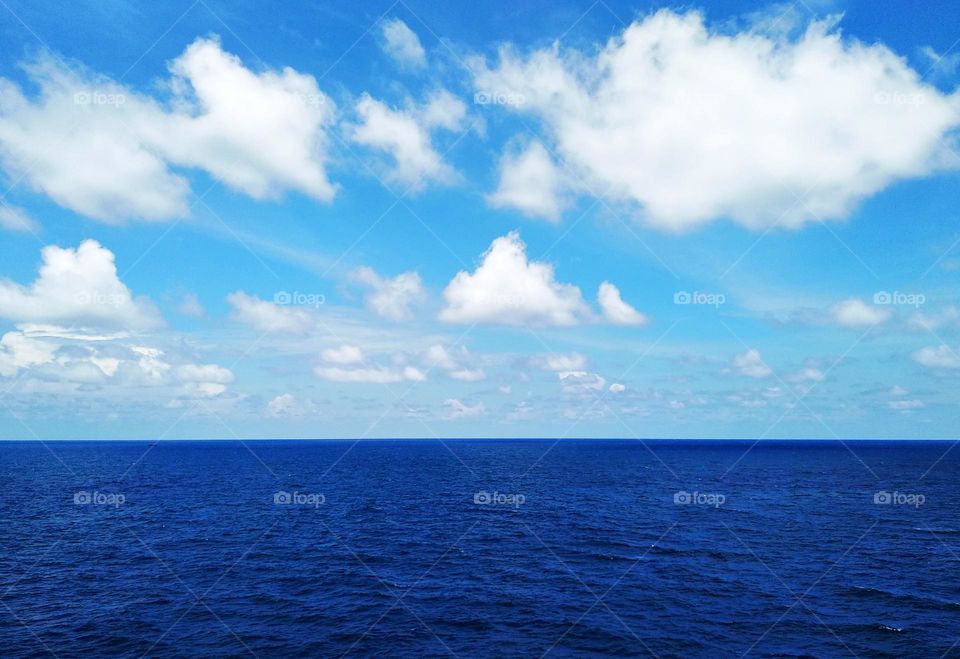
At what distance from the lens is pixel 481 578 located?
4388 cm

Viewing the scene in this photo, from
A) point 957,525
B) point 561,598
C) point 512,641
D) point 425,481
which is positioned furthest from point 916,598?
point 425,481

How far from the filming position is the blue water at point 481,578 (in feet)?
105

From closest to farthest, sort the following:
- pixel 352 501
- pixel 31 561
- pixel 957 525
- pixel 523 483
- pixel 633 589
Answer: pixel 633 589 → pixel 31 561 → pixel 957 525 → pixel 352 501 → pixel 523 483

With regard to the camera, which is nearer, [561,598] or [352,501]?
[561,598]

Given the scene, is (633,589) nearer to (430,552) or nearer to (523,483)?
(430,552)

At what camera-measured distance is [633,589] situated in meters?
40.8

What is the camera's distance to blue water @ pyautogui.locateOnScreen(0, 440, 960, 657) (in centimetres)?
3195

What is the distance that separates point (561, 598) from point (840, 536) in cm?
4093

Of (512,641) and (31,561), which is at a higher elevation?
(31,561)

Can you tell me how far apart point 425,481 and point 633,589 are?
85131 millimetres

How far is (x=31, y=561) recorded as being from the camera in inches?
1911

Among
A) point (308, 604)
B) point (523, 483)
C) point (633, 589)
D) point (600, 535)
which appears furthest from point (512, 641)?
point (523, 483)

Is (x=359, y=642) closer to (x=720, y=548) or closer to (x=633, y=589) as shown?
(x=633, y=589)

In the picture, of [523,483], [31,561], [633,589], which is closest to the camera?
[633,589]
